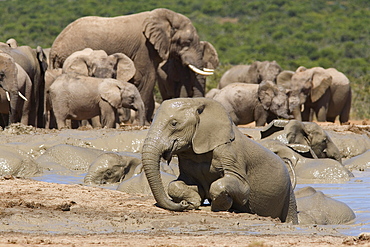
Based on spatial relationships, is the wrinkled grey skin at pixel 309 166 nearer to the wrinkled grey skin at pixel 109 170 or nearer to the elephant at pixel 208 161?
the wrinkled grey skin at pixel 109 170

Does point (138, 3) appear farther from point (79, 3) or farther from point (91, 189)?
point (91, 189)

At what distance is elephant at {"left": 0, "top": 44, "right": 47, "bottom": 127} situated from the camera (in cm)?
1611

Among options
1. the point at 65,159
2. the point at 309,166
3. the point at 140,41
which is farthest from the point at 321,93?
the point at 65,159

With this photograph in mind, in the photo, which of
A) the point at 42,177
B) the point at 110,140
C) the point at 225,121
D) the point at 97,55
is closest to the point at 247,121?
the point at 97,55

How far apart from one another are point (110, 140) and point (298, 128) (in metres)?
2.96

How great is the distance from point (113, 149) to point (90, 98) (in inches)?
149

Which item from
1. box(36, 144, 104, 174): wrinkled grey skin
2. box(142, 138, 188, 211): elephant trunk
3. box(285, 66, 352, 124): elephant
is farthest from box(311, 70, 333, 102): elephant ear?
box(142, 138, 188, 211): elephant trunk

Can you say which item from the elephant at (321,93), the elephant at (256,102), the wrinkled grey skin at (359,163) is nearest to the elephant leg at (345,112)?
the elephant at (321,93)

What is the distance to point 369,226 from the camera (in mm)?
6730

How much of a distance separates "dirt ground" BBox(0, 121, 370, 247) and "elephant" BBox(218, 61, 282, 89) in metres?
16.0

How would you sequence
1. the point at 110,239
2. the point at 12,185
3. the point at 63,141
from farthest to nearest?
1. the point at 63,141
2. the point at 12,185
3. the point at 110,239

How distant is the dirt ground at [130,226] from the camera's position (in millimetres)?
4809

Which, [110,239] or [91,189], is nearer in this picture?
[110,239]

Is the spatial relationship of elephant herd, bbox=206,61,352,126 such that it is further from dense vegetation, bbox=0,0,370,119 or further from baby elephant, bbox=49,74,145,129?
dense vegetation, bbox=0,0,370,119
